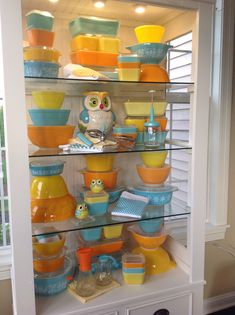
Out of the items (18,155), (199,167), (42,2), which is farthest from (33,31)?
(199,167)

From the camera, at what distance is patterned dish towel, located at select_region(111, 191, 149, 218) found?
1376mm

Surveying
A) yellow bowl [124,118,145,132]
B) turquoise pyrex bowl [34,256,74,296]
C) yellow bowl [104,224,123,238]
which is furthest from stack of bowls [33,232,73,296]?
yellow bowl [124,118,145,132]

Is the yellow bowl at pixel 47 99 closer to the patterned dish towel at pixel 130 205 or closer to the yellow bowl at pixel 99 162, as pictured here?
the yellow bowl at pixel 99 162

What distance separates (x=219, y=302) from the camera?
6.83 ft

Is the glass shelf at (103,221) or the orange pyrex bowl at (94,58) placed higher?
the orange pyrex bowl at (94,58)

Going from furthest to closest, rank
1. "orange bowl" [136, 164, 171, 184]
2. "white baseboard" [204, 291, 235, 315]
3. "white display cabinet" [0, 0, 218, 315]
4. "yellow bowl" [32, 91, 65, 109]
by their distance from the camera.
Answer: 1. "white baseboard" [204, 291, 235, 315]
2. "orange bowl" [136, 164, 171, 184]
3. "yellow bowl" [32, 91, 65, 109]
4. "white display cabinet" [0, 0, 218, 315]

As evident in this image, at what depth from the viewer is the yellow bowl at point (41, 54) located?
1.12m

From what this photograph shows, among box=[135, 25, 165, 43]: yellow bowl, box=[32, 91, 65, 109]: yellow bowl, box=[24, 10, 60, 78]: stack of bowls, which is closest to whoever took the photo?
box=[24, 10, 60, 78]: stack of bowls

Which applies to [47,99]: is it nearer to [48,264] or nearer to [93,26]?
[93,26]

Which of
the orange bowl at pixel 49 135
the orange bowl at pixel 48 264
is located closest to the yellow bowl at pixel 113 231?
the orange bowl at pixel 48 264

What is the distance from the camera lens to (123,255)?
4.91 ft

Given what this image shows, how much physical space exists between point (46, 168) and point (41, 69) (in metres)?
0.41

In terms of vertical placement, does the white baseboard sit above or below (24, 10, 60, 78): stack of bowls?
below

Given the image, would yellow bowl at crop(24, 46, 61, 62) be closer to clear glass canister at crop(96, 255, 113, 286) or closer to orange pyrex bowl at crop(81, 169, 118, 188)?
orange pyrex bowl at crop(81, 169, 118, 188)
